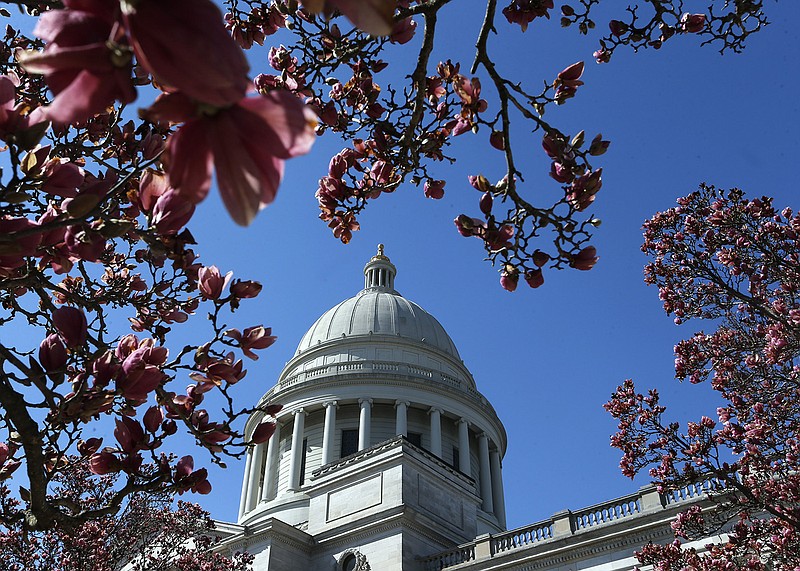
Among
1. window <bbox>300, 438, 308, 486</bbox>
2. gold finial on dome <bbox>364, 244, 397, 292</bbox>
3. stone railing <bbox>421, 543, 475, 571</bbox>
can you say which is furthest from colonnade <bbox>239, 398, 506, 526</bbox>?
gold finial on dome <bbox>364, 244, 397, 292</bbox>

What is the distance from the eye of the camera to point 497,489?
44.8 m

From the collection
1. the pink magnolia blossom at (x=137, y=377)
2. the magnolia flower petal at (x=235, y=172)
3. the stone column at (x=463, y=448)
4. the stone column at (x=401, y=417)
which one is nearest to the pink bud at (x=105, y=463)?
the pink magnolia blossom at (x=137, y=377)

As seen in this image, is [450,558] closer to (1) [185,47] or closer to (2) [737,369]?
(2) [737,369]

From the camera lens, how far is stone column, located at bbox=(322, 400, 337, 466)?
133 ft

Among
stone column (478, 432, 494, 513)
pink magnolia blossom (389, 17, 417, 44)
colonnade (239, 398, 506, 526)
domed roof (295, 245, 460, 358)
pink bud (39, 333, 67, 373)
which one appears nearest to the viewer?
pink bud (39, 333, 67, 373)

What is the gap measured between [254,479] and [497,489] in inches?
653

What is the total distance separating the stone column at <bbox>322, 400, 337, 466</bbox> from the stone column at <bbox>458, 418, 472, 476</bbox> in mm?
8377

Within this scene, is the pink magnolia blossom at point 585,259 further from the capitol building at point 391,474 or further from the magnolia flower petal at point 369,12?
the capitol building at point 391,474

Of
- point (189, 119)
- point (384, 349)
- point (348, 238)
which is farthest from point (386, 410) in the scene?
point (189, 119)

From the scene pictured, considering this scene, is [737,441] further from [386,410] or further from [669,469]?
[386,410]

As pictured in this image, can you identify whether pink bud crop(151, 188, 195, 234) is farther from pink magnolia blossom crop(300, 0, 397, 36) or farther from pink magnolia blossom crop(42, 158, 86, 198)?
pink magnolia blossom crop(300, 0, 397, 36)

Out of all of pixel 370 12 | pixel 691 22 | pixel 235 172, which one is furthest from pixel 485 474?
pixel 370 12

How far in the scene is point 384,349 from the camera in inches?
1902

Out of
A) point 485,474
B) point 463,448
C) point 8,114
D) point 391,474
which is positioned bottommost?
point 8,114
